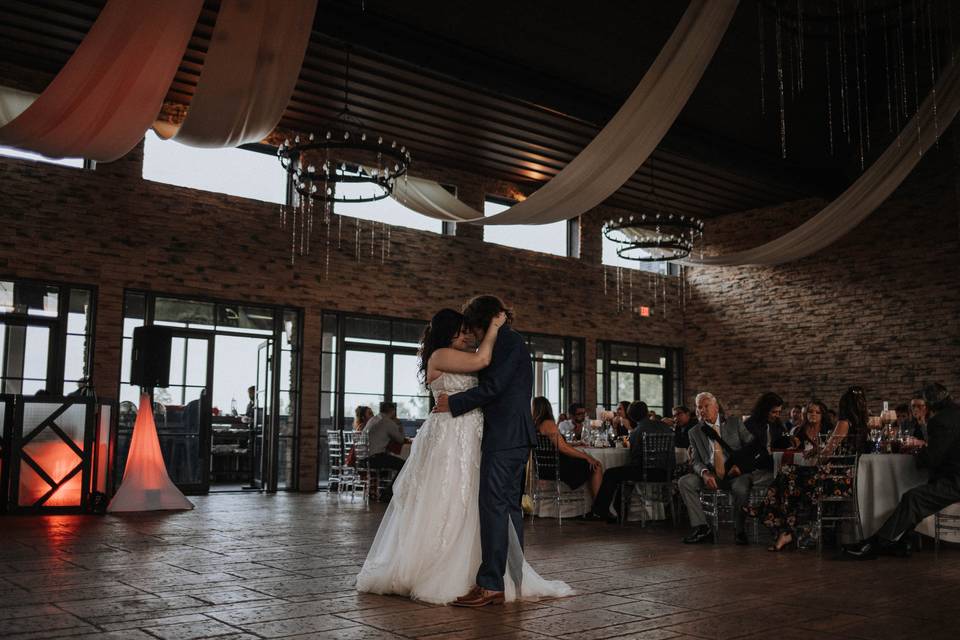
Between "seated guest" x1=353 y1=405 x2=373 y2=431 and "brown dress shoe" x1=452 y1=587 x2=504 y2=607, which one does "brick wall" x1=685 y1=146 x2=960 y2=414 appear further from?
"brown dress shoe" x1=452 y1=587 x2=504 y2=607

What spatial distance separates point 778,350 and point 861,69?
15.1 feet

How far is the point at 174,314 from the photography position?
10367 millimetres

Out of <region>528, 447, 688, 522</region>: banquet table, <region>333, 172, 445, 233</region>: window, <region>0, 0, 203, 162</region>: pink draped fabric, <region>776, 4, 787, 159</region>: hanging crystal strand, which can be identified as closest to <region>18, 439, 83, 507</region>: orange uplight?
<region>0, 0, 203, 162</region>: pink draped fabric

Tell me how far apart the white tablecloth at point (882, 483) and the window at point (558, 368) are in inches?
320

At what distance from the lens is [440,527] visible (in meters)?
3.68

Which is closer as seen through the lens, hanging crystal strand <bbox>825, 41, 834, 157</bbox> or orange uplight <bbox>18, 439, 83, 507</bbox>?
orange uplight <bbox>18, 439, 83, 507</bbox>

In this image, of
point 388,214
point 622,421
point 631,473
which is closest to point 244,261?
point 388,214

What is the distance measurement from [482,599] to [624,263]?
39.6ft

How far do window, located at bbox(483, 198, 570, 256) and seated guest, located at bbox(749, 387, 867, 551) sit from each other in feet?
25.6

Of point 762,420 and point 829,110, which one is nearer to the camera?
point 762,420

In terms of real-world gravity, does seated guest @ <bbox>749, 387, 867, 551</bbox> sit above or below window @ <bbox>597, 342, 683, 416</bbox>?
below

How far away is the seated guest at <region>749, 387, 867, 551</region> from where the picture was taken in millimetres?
5656

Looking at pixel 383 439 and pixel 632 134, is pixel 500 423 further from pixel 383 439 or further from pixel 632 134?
pixel 383 439

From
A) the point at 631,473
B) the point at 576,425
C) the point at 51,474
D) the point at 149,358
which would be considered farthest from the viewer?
the point at 576,425
